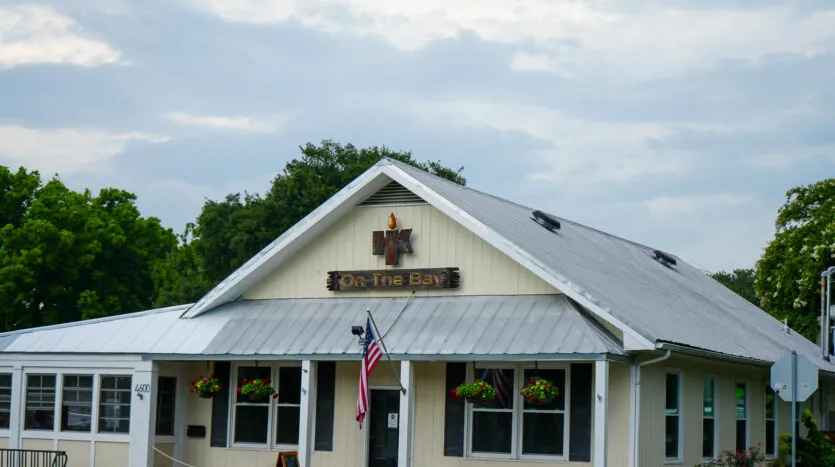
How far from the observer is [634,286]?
2403 cm

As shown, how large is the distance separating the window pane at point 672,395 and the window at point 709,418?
1.70m

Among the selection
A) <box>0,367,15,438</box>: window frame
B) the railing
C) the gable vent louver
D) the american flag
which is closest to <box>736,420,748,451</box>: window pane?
the gable vent louver

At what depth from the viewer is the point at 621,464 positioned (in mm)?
19516

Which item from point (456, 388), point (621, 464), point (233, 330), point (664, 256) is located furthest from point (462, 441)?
point (664, 256)

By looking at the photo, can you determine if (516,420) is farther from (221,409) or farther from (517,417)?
(221,409)

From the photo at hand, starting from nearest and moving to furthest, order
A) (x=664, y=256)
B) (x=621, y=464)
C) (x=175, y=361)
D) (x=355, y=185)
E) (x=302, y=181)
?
(x=621, y=464), (x=355, y=185), (x=175, y=361), (x=664, y=256), (x=302, y=181)

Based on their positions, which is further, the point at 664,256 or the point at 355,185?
the point at 664,256

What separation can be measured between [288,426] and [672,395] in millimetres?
7513

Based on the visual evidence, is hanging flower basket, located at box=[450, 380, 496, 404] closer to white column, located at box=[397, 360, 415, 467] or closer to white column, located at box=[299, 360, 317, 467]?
white column, located at box=[397, 360, 415, 467]

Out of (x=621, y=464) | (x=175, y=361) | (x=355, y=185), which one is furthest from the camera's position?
(x=175, y=361)

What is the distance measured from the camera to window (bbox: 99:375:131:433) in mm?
23156

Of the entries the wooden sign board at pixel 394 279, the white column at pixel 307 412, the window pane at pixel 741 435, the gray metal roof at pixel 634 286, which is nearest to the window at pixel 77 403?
the white column at pixel 307 412

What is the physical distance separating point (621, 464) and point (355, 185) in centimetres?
720

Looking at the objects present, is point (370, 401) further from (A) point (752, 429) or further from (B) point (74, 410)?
(A) point (752, 429)
